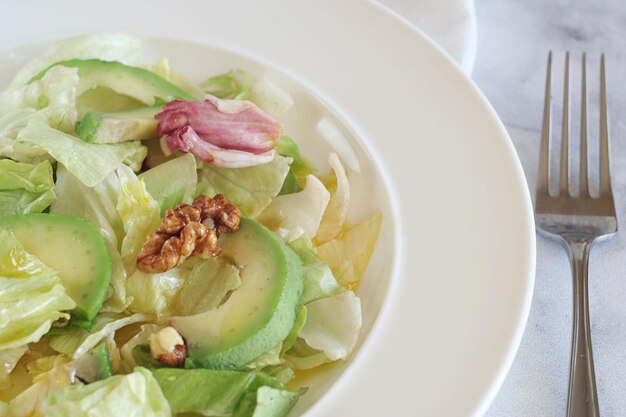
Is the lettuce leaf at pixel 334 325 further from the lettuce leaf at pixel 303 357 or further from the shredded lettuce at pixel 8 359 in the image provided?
the shredded lettuce at pixel 8 359

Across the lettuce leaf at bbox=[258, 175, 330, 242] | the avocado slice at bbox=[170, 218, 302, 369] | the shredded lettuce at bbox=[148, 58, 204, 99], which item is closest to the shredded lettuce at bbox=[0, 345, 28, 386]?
the avocado slice at bbox=[170, 218, 302, 369]

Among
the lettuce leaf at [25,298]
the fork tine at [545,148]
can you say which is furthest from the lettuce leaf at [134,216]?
the fork tine at [545,148]

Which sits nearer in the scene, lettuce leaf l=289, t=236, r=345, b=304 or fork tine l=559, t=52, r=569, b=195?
lettuce leaf l=289, t=236, r=345, b=304

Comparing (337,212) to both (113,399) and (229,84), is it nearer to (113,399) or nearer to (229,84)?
(229,84)

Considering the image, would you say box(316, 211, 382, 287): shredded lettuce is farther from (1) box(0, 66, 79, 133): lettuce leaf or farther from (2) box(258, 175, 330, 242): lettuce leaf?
(1) box(0, 66, 79, 133): lettuce leaf

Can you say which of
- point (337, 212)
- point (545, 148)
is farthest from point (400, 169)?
point (545, 148)

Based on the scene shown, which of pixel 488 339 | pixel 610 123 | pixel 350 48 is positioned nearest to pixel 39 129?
pixel 350 48
